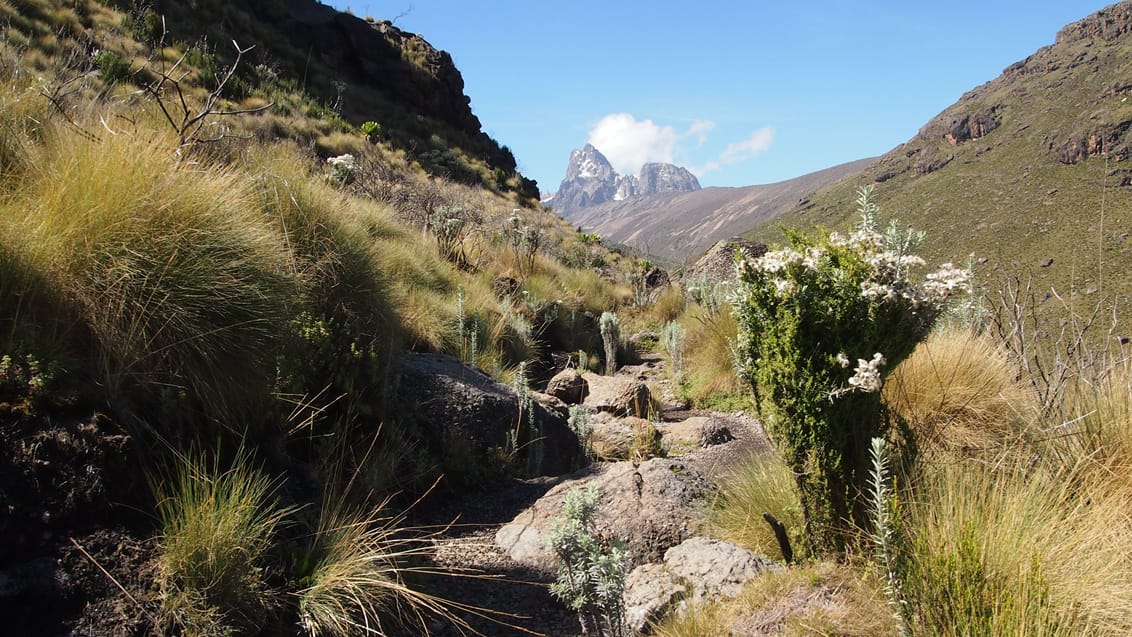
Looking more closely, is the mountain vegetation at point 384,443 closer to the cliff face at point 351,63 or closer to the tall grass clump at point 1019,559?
the tall grass clump at point 1019,559

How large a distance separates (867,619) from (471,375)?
3.48 metres

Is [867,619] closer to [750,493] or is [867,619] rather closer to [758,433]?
[750,493]

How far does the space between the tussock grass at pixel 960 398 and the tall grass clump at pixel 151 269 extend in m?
3.36

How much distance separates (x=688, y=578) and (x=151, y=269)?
279 centimetres

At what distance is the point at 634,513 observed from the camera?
12.8ft

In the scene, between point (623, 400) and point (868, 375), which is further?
point (623, 400)

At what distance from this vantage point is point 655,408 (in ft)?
22.0

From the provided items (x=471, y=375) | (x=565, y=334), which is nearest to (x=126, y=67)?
(x=565, y=334)

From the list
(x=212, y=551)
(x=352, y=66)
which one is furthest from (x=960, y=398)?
(x=352, y=66)

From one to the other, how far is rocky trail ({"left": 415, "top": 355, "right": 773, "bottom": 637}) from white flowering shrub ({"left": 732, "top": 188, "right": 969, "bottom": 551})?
53 centimetres

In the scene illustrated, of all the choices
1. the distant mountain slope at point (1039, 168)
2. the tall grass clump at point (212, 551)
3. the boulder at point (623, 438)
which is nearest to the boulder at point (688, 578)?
the tall grass clump at point (212, 551)

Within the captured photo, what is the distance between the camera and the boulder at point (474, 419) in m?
4.61

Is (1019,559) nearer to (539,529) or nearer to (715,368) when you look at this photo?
(539,529)

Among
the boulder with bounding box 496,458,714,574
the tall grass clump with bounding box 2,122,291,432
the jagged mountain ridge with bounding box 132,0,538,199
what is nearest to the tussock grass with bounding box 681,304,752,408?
the boulder with bounding box 496,458,714,574
